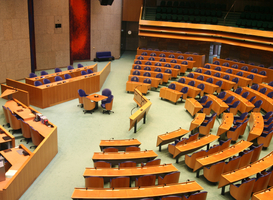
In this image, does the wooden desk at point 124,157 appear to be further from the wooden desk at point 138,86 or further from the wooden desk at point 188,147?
the wooden desk at point 138,86

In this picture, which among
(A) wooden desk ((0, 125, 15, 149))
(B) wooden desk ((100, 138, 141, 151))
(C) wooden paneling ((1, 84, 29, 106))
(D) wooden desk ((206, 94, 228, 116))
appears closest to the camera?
(A) wooden desk ((0, 125, 15, 149))

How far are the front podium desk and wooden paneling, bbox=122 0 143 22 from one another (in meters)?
15.4

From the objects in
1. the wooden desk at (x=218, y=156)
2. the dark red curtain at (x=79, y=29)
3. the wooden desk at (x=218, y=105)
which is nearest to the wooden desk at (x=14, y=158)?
the wooden desk at (x=218, y=156)

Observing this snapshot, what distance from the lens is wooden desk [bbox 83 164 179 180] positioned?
6363 millimetres

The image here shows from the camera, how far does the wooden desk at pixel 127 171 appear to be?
6363 millimetres

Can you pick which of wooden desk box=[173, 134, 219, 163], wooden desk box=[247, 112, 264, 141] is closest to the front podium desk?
wooden desk box=[173, 134, 219, 163]

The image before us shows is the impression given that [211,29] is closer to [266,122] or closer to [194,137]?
[266,122]

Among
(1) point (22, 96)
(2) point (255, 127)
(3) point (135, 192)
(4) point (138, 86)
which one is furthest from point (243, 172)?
(1) point (22, 96)

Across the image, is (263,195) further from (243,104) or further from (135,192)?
(243,104)

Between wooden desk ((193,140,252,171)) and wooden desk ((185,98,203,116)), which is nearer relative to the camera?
wooden desk ((193,140,252,171))

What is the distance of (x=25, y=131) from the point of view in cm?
845

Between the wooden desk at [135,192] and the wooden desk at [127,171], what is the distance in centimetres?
52

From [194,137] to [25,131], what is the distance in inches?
211

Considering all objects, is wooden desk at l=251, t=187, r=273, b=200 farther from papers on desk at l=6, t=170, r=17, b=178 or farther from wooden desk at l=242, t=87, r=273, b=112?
wooden desk at l=242, t=87, r=273, b=112
